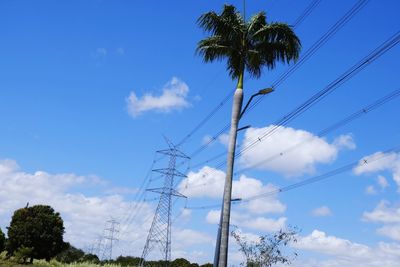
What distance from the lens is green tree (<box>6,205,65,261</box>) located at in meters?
51.8

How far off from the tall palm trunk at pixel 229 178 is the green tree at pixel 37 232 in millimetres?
34010

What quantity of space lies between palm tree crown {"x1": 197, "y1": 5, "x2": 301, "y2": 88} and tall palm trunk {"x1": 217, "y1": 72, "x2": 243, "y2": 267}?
1149 mm

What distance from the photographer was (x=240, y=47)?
25.8 m

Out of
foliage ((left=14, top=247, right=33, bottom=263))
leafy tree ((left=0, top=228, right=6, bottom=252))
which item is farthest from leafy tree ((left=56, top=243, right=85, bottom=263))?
foliage ((left=14, top=247, right=33, bottom=263))

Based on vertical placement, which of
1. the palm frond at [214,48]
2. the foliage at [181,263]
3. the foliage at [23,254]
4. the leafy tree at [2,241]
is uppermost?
the palm frond at [214,48]

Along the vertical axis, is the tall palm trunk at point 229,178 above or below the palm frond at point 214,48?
below

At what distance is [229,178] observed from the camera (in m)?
22.8

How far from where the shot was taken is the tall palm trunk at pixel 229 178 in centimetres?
2197

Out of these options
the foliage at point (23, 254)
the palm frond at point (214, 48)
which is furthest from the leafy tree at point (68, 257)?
the palm frond at point (214, 48)

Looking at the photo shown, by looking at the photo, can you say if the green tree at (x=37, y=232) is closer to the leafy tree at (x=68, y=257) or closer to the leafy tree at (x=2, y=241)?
the leafy tree at (x=2, y=241)

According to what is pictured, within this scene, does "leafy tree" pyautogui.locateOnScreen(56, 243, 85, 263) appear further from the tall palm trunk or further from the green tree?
the tall palm trunk

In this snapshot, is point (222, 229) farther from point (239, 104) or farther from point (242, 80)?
point (242, 80)

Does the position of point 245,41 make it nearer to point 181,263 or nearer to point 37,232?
point 37,232

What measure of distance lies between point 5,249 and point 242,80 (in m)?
41.1
